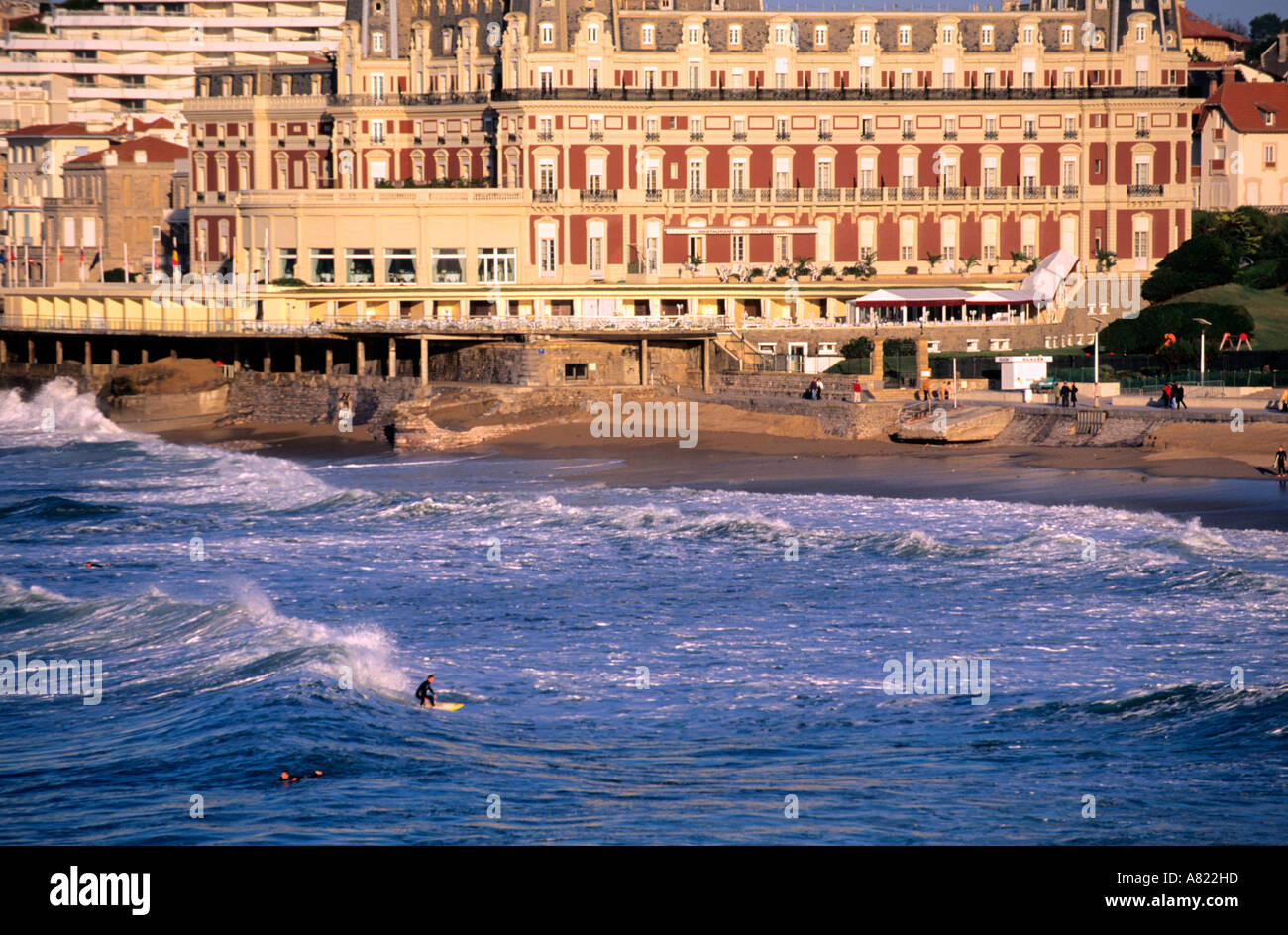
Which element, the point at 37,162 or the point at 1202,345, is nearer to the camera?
the point at 1202,345

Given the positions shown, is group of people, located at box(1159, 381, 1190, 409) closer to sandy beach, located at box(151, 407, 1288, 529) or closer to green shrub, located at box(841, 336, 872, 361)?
sandy beach, located at box(151, 407, 1288, 529)

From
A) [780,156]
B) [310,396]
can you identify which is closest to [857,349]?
[780,156]

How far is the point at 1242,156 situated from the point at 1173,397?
56.8m

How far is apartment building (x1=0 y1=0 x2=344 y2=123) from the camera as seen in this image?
155m

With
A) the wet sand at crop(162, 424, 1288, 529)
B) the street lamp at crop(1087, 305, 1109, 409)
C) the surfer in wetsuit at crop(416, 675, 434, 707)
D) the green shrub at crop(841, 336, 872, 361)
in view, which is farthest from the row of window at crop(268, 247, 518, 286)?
the surfer in wetsuit at crop(416, 675, 434, 707)

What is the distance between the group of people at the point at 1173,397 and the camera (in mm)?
57875

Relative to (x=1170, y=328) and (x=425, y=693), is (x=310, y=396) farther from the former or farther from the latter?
(x=425, y=693)

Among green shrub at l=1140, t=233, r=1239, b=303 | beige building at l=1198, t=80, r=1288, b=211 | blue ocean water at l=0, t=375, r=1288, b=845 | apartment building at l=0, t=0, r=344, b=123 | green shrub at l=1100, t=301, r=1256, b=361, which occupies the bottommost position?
blue ocean water at l=0, t=375, r=1288, b=845

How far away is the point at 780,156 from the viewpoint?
93.7 m

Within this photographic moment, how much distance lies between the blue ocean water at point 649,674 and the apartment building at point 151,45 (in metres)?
114

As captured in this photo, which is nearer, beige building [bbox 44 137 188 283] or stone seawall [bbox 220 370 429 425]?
stone seawall [bbox 220 370 429 425]

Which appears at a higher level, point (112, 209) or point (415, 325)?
point (112, 209)

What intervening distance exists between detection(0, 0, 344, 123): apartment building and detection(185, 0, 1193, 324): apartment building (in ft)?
222

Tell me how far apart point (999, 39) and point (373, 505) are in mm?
56996
